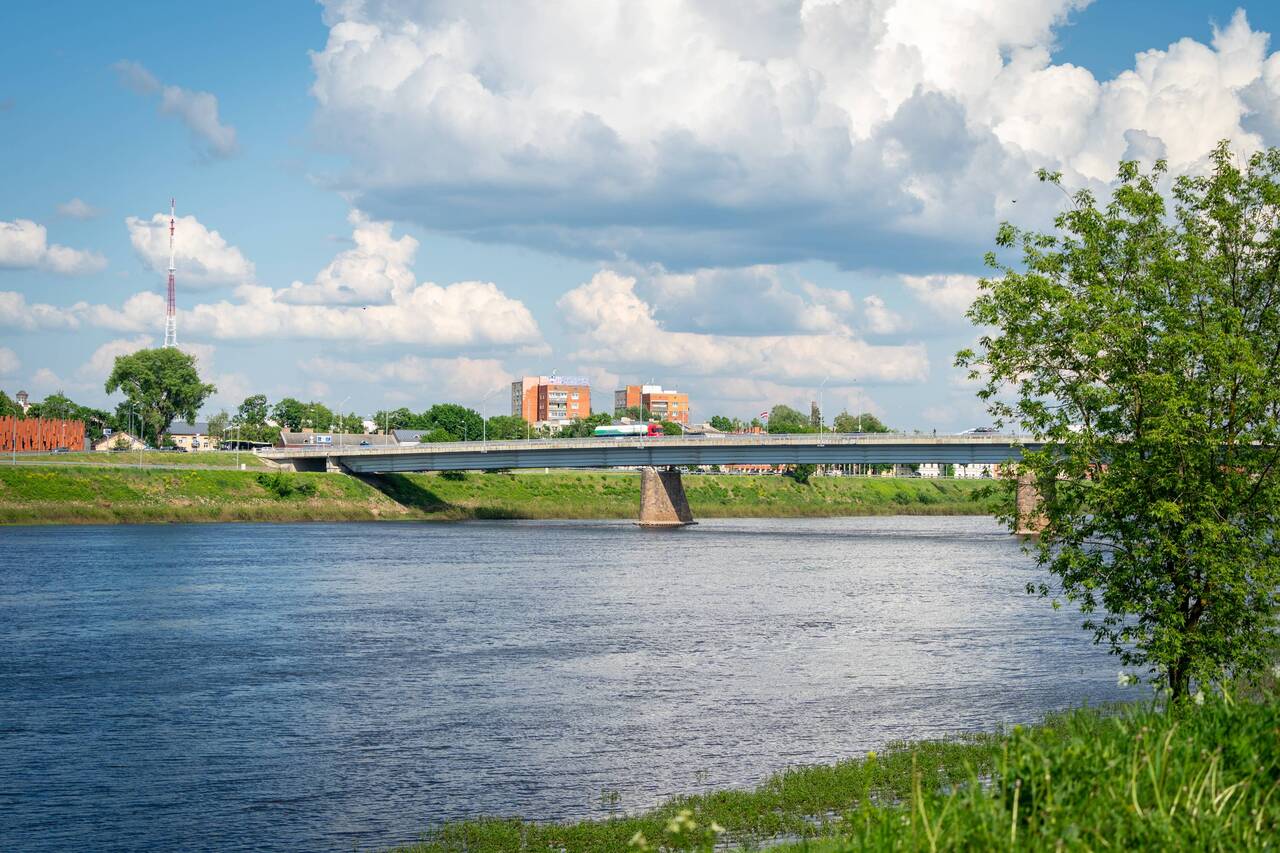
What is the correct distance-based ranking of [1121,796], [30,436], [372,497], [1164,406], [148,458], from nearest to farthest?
[1121,796], [1164,406], [148,458], [372,497], [30,436]

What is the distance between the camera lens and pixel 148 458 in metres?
150

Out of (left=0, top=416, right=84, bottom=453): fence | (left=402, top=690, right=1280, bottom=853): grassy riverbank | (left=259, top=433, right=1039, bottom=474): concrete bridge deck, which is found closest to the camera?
(left=402, top=690, right=1280, bottom=853): grassy riverbank

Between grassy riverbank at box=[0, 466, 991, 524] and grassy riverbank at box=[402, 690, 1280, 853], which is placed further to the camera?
grassy riverbank at box=[0, 466, 991, 524]

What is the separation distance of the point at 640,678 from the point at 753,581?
36.1 m

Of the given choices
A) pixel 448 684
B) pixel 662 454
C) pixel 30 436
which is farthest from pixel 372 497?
pixel 448 684

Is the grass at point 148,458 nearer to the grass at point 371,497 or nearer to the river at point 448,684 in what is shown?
the grass at point 371,497

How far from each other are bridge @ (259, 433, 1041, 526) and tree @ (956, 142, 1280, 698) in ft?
317

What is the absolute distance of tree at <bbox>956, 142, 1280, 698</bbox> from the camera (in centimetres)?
2511

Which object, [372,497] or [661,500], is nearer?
[661,500]

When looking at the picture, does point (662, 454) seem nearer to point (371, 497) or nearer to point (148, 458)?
point (371, 497)

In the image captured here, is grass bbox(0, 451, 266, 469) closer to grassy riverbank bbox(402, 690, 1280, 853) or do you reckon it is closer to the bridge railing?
the bridge railing

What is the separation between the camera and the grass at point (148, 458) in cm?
14100

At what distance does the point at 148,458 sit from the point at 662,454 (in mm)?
63662

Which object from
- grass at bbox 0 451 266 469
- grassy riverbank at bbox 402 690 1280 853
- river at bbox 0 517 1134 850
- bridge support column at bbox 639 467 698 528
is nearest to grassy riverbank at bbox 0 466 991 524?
grass at bbox 0 451 266 469
